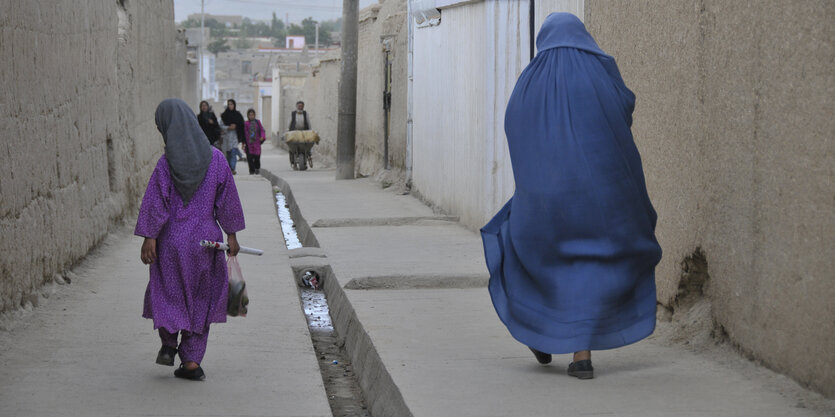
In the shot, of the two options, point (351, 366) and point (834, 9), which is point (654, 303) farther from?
point (351, 366)

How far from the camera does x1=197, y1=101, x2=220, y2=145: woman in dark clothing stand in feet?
59.3

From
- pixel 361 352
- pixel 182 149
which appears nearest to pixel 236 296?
pixel 182 149

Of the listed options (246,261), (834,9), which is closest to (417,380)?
(834,9)

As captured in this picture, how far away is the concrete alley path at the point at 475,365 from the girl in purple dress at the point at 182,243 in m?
0.83

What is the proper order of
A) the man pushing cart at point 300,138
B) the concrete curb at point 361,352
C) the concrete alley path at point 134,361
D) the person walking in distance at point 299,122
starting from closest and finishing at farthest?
the concrete alley path at point 134,361, the concrete curb at point 361,352, the man pushing cart at point 300,138, the person walking in distance at point 299,122

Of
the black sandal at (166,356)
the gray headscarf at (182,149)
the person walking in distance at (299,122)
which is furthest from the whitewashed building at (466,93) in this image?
the person walking in distance at (299,122)

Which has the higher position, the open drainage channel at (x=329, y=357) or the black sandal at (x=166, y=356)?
the black sandal at (x=166, y=356)

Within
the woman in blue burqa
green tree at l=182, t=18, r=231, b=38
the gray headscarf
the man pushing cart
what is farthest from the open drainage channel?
green tree at l=182, t=18, r=231, b=38

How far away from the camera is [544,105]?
4.62 m

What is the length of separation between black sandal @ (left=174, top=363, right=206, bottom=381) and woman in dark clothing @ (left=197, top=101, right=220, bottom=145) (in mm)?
13395

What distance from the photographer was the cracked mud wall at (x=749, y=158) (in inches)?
160

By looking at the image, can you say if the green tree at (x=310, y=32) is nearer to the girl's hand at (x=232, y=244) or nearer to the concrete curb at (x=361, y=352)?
the concrete curb at (x=361, y=352)

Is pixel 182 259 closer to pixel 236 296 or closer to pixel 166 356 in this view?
pixel 236 296

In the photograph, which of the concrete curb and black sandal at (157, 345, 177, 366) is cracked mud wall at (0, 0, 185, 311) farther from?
the concrete curb
